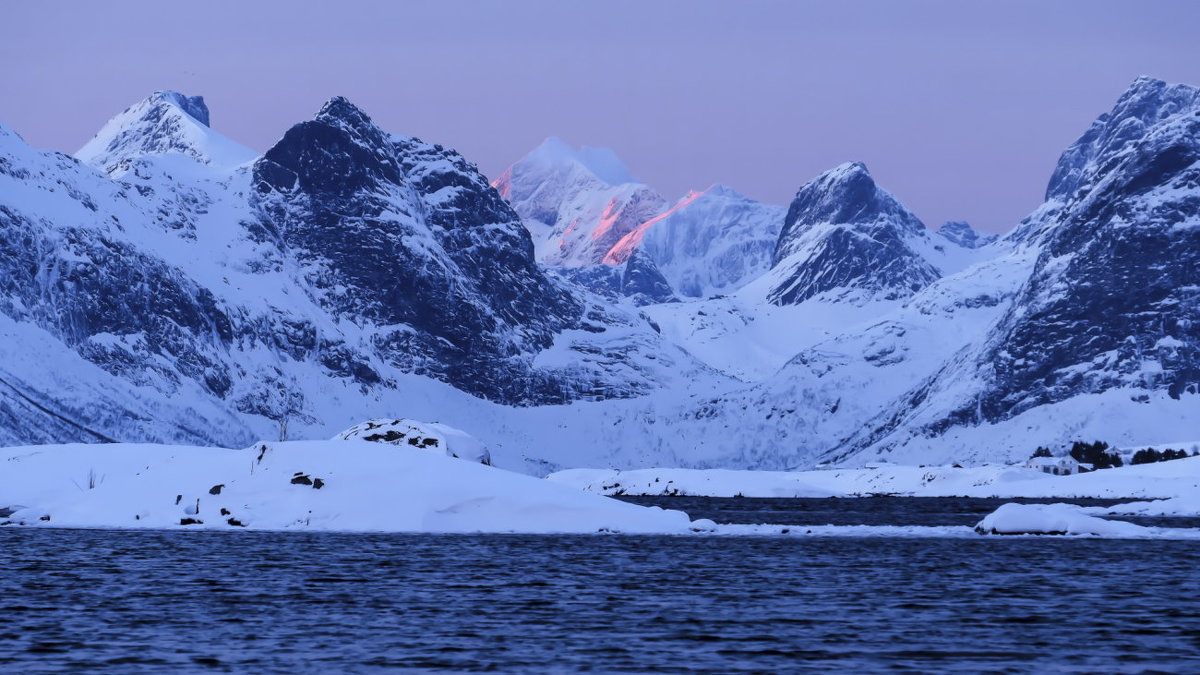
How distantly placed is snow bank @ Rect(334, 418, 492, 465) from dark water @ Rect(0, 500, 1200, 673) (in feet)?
181

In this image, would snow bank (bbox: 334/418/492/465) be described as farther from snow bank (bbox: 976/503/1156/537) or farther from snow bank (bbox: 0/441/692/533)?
snow bank (bbox: 976/503/1156/537)

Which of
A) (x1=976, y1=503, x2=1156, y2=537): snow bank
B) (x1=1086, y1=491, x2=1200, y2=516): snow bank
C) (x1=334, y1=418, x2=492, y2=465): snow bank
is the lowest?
(x1=976, y1=503, x2=1156, y2=537): snow bank

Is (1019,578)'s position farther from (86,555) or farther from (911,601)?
(86,555)

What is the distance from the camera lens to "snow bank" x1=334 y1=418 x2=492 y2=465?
136 metres

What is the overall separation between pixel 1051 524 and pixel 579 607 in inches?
2169

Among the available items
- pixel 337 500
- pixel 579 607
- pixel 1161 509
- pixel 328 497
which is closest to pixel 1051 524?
pixel 337 500

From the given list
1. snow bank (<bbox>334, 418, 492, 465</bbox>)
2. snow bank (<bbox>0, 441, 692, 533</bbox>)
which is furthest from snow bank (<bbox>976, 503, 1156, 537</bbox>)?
snow bank (<bbox>334, 418, 492, 465</bbox>)

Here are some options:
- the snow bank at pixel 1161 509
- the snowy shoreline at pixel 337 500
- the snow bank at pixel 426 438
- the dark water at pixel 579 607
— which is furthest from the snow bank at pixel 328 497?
the snow bank at pixel 1161 509

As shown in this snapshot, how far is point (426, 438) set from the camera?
136 m

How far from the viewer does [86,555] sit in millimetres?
68688

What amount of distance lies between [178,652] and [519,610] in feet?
42.2

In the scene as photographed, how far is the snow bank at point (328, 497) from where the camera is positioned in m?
89.8

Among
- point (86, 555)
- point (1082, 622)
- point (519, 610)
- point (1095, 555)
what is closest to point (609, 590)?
point (519, 610)

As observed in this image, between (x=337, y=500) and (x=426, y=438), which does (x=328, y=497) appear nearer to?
(x=337, y=500)
